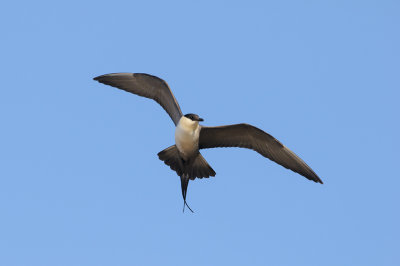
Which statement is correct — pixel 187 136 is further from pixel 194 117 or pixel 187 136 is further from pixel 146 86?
pixel 146 86

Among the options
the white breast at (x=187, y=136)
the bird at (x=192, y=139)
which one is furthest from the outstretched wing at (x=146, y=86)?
the white breast at (x=187, y=136)

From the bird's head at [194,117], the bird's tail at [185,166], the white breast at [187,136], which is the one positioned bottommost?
the bird's tail at [185,166]

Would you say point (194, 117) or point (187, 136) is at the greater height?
point (194, 117)

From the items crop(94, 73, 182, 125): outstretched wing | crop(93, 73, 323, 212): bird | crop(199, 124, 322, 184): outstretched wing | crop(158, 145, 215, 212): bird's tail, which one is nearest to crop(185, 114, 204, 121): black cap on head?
crop(93, 73, 323, 212): bird

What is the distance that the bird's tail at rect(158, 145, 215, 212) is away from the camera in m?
14.7

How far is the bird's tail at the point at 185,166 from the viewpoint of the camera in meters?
14.7

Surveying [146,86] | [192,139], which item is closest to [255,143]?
[192,139]

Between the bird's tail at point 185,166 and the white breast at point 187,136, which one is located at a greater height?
the white breast at point 187,136

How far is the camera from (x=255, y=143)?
14562 millimetres

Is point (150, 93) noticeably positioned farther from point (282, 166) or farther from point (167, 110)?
point (282, 166)

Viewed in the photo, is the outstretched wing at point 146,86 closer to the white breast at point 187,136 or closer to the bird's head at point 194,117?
the white breast at point 187,136

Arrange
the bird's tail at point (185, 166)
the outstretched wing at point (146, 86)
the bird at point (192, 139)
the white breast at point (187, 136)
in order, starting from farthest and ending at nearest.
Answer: the outstretched wing at point (146, 86) < the bird's tail at point (185, 166) < the bird at point (192, 139) < the white breast at point (187, 136)

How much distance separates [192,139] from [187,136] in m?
0.15

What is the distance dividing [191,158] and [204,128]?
807 millimetres
